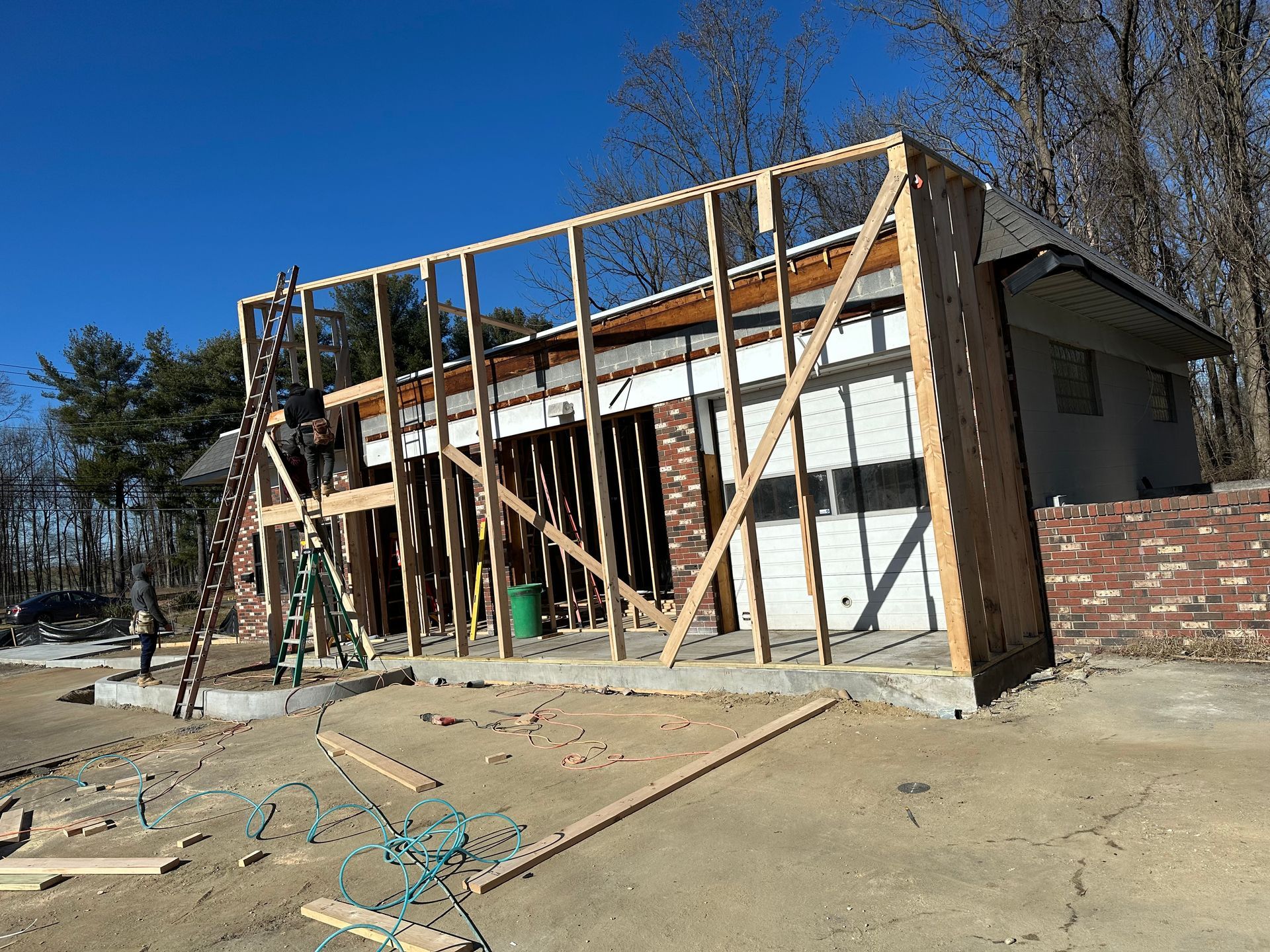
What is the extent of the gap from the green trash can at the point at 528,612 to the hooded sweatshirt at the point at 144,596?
18.4 ft

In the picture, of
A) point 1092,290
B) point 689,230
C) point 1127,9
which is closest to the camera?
point 1092,290

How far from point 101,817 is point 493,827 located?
3.54 meters

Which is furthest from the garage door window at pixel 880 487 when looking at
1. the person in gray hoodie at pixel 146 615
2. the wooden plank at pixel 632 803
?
the person in gray hoodie at pixel 146 615

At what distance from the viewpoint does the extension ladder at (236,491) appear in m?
10.3

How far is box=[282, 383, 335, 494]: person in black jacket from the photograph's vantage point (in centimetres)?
1091

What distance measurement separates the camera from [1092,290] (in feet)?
30.7

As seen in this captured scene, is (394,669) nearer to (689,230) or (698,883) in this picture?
(698,883)

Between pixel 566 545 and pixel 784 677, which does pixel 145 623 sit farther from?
pixel 784 677

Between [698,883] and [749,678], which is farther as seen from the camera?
[749,678]

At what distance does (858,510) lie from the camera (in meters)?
9.18

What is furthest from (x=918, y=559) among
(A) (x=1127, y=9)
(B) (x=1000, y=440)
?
(A) (x=1127, y=9)

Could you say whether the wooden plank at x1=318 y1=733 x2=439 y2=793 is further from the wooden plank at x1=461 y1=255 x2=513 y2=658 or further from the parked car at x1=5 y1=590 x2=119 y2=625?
the parked car at x1=5 y1=590 x2=119 y2=625

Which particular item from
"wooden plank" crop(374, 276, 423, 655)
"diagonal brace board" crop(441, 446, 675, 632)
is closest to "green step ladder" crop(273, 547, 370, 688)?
"wooden plank" crop(374, 276, 423, 655)

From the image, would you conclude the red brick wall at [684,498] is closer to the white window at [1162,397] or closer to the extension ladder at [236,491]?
the extension ladder at [236,491]
